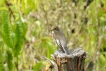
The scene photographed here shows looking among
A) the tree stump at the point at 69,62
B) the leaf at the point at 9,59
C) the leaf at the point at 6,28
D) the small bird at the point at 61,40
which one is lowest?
the tree stump at the point at 69,62

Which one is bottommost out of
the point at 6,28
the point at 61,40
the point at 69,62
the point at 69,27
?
the point at 69,62

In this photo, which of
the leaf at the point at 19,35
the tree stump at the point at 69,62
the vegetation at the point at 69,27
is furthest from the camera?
the vegetation at the point at 69,27

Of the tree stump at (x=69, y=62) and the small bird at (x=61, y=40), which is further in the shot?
the small bird at (x=61, y=40)

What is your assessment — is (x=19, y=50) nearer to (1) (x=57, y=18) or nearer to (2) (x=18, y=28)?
(2) (x=18, y=28)

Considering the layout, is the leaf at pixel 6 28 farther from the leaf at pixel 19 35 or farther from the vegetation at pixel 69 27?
the vegetation at pixel 69 27

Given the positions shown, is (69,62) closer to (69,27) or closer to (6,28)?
(6,28)

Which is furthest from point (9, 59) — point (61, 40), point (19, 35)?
point (61, 40)

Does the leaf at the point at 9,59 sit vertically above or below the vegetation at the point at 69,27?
below

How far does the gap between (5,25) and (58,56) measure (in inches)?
15.7

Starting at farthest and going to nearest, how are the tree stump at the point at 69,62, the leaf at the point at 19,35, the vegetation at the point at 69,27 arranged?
the vegetation at the point at 69,27
the leaf at the point at 19,35
the tree stump at the point at 69,62

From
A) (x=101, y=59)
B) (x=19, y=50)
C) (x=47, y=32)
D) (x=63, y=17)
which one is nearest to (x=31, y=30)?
(x=47, y=32)

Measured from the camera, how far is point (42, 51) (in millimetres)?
4961

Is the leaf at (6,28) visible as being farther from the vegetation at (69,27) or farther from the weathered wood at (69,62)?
the vegetation at (69,27)

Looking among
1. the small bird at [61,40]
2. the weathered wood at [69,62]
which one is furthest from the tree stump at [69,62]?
the small bird at [61,40]
